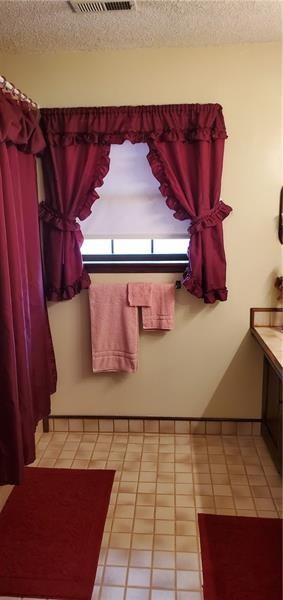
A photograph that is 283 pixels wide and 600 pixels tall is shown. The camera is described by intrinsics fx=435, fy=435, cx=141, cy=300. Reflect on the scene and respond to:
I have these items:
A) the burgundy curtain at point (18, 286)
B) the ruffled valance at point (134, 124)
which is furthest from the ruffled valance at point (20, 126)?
the ruffled valance at point (134, 124)

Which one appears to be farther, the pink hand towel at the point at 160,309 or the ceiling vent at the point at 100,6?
the pink hand towel at the point at 160,309

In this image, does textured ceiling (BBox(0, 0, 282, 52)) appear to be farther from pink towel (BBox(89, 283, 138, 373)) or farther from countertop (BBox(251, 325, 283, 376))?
countertop (BBox(251, 325, 283, 376))

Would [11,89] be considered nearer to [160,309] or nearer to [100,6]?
[100,6]

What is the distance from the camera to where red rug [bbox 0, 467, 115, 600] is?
5.64ft

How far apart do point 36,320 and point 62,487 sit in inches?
35.4

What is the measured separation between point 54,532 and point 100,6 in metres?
2.41

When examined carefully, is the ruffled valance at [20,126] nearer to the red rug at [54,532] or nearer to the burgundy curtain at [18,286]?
the burgundy curtain at [18,286]

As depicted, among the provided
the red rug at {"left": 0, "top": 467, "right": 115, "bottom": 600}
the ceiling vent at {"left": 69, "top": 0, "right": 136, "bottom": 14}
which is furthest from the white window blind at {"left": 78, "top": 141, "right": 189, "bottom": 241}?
the red rug at {"left": 0, "top": 467, "right": 115, "bottom": 600}

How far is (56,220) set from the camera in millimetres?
2543

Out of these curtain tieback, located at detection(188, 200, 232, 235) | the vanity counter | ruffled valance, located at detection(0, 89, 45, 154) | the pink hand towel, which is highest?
ruffled valance, located at detection(0, 89, 45, 154)

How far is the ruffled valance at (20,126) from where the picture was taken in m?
1.88

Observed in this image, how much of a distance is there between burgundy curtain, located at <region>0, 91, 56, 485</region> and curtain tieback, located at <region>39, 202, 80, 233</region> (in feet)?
0.41

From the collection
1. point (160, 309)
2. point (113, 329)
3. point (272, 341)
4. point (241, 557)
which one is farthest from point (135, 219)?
point (241, 557)

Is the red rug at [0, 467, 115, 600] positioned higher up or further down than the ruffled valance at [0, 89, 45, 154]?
further down
